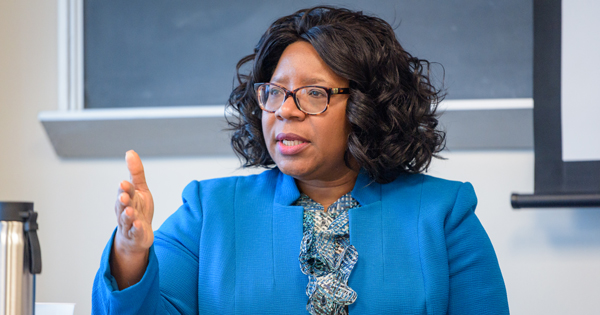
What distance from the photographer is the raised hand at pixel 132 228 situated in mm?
847

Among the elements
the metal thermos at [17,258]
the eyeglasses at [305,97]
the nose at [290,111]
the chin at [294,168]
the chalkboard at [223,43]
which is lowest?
the metal thermos at [17,258]

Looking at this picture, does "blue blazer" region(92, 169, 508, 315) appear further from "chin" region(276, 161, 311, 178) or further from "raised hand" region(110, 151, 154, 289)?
"raised hand" region(110, 151, 154, 289)

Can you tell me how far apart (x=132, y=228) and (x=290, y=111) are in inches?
18.0

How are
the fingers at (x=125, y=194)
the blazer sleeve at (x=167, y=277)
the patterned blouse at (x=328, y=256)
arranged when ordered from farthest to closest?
the patterned blouse at (x=328, y=256) → the blazer sleeve at (x=167, y=277) → the fingers at (x=125, y=194)

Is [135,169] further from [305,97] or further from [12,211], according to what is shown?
[305,97]

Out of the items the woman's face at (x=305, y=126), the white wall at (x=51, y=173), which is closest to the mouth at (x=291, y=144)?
the woman's face at (x=305, y=126)

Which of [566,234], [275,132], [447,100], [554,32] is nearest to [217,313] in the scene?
[275,132]

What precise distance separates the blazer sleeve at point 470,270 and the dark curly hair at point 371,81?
191 millimetres

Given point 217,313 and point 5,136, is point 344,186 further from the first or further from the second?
point 5,136

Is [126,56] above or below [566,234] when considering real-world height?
above

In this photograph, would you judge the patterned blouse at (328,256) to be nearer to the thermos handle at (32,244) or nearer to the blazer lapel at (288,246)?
the blazer lapel at (288,246)

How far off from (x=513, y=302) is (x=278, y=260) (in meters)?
1.05

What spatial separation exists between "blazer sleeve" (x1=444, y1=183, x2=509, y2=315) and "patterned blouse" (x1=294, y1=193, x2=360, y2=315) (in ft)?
0.78

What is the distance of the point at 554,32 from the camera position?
1744 mm
